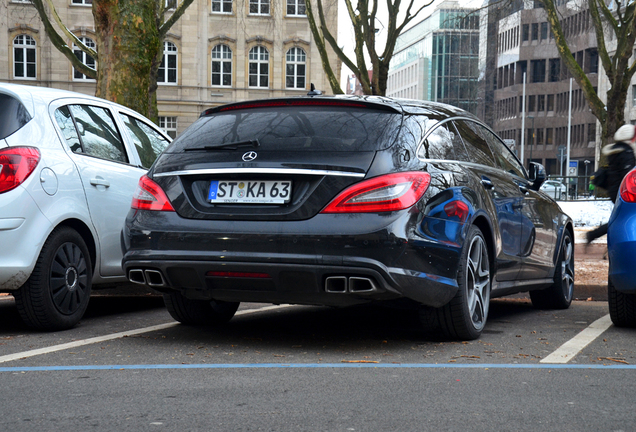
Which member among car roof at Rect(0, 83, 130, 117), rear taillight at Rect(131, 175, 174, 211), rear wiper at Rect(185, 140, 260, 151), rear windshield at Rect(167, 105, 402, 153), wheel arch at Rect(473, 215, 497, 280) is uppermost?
car roof at Rect(0, 83, 130, 117)

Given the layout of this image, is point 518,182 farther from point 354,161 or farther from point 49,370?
point 49,370

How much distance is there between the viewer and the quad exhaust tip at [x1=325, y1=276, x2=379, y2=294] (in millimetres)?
5129

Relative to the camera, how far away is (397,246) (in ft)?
16.8

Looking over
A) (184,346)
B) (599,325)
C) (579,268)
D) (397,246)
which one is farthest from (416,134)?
(579,268)

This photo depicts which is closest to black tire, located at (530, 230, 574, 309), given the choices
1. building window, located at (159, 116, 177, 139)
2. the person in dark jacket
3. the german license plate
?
the person in dark jacket

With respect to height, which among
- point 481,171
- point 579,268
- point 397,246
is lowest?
point 579,268

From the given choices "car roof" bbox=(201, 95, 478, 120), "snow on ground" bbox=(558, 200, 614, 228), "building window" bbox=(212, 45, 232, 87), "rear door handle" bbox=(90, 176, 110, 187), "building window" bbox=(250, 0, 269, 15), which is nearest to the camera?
"car roof" bbox=(201, 95, 478, 120)

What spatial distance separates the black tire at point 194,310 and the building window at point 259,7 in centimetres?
4779

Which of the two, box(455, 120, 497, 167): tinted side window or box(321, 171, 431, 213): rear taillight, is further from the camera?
box(455, 120, 497, 167): tinted side window

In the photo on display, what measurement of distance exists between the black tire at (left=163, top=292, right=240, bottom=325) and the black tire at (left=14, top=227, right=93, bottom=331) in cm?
58

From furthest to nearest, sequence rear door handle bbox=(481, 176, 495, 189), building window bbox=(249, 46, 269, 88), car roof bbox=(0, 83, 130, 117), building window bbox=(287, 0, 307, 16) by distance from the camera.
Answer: building window bbox=(249, 46, 269, 88) → building window bbox=(287, 0, 307, 16) → rear door handle bbox=(481, 176, 495, 189) → car roof bbox=(0, 83, 130, 117)

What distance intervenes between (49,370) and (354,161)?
1.91m

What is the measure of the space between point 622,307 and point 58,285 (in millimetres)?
3758

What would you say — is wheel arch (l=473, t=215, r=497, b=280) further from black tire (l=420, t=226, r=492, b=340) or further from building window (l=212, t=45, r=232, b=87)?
building window (l=212, t=45, r=232, b=87)
